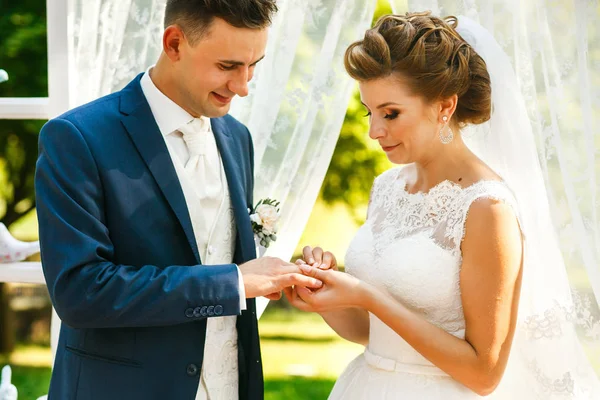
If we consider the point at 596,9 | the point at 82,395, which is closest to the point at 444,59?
the point at 596,9

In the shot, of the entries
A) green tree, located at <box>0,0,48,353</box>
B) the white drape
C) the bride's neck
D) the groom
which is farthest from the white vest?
green tree, located at <box>0,0,48,353</box>

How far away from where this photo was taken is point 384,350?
2.35 meters

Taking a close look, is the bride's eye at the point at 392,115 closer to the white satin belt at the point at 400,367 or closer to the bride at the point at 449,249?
the bride at the point at 449,249

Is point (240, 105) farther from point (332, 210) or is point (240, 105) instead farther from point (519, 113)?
point (332, 210)

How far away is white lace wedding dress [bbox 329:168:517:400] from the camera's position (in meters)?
2.22

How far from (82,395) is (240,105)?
5.23 feet

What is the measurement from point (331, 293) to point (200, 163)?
1.72ft

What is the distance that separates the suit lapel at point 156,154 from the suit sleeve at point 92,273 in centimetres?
14

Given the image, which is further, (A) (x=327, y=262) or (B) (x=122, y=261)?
(A) (x=327, y=262)

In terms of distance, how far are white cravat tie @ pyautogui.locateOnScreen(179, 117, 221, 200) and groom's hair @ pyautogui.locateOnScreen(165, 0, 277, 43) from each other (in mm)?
246

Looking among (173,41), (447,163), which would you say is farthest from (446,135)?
(173,41)

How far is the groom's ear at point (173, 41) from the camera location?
6.85ft

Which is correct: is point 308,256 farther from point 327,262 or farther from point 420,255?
point 420,255

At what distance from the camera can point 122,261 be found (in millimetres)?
1982
